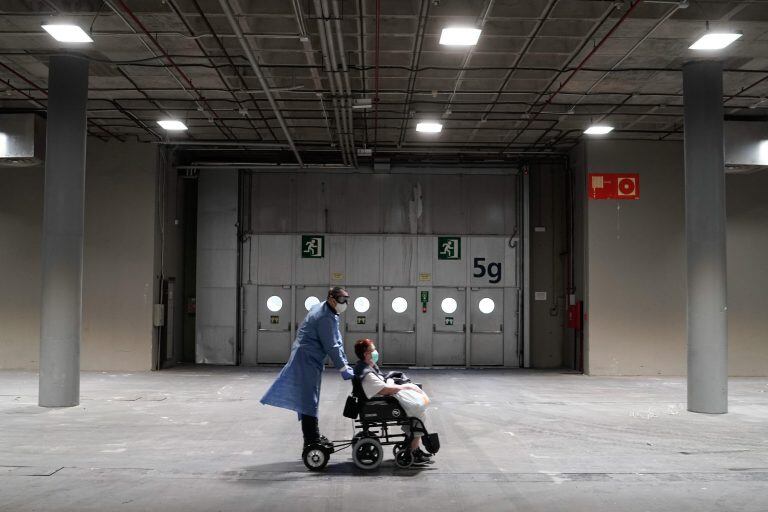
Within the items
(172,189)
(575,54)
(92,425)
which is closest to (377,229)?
(172,189)

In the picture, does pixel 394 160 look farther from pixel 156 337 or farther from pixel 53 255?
pixel 53 255

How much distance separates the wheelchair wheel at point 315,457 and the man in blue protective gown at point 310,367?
69 millimetres

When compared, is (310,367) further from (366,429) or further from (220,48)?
(220,48)

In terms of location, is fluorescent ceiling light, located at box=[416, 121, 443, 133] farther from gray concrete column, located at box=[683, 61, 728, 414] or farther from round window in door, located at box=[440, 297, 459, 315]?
gray concrete column, located at box=[683, 61, 728, 414]

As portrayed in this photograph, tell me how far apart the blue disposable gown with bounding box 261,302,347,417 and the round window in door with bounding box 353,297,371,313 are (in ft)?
36.1

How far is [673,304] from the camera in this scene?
16281 mm

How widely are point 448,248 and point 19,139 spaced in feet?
32.8

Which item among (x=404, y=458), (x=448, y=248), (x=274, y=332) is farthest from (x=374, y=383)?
(x=448, y=248)

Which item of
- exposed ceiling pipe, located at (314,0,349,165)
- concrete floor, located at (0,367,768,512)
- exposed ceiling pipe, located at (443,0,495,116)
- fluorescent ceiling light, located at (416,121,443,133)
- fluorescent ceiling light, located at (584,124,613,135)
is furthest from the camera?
fluorescent ceiling light, located at (584,124,613,135)

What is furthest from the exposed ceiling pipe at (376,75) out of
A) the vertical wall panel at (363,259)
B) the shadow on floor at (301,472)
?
the shadow on floor at (301,472)

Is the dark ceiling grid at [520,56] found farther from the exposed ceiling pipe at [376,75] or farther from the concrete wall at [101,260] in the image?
the concrete wall at [101,260]

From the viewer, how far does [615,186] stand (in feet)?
53.8

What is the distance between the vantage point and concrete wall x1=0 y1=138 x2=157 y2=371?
16.1 m

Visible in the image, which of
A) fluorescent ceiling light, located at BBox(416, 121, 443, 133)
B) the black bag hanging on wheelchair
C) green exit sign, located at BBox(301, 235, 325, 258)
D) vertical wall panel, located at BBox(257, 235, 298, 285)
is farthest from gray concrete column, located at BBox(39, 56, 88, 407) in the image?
green exit sign, located at BBox(301, 235, 325, 258)
